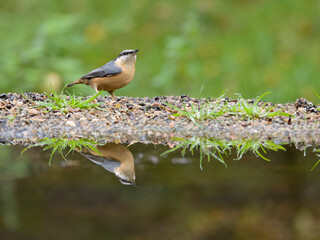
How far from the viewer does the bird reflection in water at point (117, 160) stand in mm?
3692

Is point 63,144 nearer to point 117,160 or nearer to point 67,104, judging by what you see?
point 117,160

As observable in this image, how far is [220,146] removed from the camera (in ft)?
15.6

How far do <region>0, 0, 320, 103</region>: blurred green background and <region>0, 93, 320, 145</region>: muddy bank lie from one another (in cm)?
266

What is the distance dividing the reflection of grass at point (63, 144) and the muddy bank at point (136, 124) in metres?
0.15

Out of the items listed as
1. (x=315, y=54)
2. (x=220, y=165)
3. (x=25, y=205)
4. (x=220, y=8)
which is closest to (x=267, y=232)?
(x=25, y=205)

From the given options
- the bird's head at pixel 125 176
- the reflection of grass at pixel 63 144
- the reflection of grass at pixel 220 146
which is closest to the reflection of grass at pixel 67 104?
the reflection of grass at pixel 63 144

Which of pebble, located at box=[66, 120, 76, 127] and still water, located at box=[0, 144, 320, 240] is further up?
pebble, located at box=[66, 120, 76, 127]

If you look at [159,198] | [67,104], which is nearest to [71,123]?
[67,104]

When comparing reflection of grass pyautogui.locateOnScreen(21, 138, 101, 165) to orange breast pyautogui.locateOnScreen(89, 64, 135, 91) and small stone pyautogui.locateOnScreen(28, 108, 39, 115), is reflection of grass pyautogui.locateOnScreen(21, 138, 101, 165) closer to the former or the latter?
small stone pyautogui.locateOnScreen(28, 108, 39, 115)

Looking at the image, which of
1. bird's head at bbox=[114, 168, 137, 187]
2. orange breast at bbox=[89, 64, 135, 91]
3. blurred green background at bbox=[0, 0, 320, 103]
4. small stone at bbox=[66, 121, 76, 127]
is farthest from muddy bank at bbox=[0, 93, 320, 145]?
blurred green background at bbox=[0, 0, 320, 103]

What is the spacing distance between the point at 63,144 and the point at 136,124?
100cm

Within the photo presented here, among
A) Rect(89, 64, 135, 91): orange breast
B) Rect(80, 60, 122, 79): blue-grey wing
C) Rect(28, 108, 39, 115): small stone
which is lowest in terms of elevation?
Rect(28, 108, 39, 115): small stone

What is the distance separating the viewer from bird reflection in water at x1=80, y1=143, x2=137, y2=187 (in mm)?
3692

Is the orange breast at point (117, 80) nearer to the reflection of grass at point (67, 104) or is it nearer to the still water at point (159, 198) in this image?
the reflection of grass at point (67, 104)
